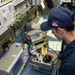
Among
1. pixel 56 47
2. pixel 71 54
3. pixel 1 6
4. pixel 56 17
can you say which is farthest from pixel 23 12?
pixel 71 54

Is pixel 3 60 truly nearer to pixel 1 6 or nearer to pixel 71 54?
pixel 1 6

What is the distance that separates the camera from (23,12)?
207 centimetres

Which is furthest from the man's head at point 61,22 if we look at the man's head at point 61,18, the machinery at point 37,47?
the machinery at point 37,47

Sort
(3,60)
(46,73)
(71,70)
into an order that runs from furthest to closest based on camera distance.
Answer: (46,73) → (3,60) → (71,70)

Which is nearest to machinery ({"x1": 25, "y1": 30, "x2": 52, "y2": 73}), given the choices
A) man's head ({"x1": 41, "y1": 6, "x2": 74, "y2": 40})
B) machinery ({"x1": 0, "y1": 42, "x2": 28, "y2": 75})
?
machinery ({"x1": 0, "y1": 42, "x2": 28, "y2": 75})

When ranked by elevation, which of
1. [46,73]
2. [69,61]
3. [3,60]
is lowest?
[46,73]

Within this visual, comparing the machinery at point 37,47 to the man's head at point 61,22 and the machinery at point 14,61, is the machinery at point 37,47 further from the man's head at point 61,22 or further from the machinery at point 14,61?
the man's head at point 61,22

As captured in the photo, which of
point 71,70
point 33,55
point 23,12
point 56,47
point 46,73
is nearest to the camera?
point 71,70

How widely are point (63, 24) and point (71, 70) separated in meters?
0.37

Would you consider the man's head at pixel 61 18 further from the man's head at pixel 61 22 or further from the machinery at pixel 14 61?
the machinery at pixel 14 61

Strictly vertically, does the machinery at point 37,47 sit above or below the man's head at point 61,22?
below

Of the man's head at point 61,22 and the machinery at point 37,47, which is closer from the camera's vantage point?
the man's head at point 61,22

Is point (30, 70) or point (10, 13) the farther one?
point (30, 70)

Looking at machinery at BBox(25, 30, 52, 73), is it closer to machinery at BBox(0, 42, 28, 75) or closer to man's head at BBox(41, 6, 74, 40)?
machinery at BBox(0, 42, 28, 75)
